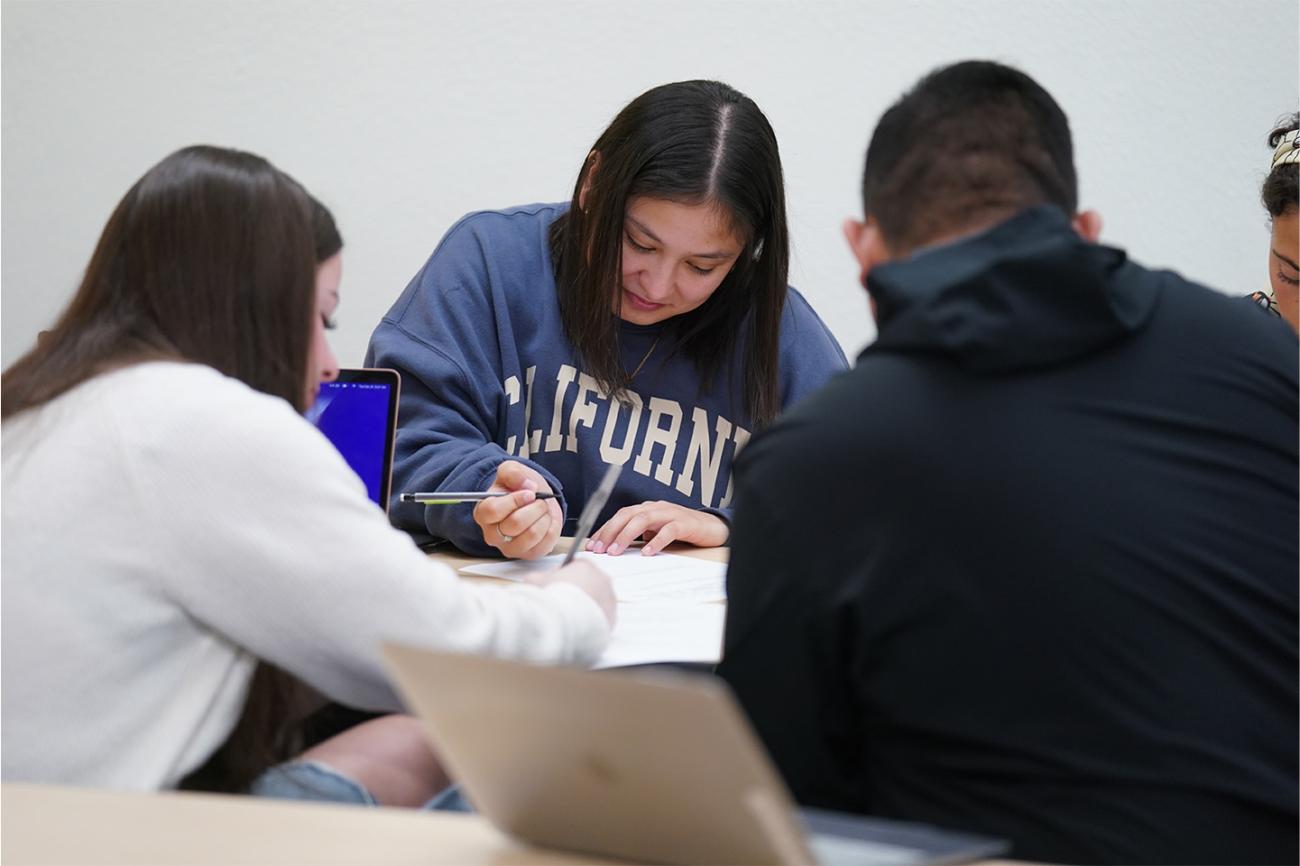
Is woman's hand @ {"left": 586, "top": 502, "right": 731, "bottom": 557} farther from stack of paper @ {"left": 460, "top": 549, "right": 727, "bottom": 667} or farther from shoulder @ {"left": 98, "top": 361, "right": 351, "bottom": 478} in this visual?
shoulder @ {"left": 98, "top": 361, "right": 351, "bottom": 478}

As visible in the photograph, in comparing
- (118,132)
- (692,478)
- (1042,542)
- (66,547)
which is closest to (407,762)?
(66,547)

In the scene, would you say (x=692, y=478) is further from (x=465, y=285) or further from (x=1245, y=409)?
(x=1245, y=409)

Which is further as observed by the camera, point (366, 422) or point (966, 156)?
point (366, 422)

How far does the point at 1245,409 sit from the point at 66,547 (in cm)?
80

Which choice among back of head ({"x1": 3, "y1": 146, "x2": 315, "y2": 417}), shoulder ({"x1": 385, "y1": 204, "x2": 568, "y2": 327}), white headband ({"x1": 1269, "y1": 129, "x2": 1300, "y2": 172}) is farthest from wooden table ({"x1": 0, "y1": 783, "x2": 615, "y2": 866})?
white headband ({"x1": 1269, "y1": 129, "x2": 1300, "y2": 172})

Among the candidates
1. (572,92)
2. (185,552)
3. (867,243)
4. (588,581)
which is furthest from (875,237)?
(572,92)

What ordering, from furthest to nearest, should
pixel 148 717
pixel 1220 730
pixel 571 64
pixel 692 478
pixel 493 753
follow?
pixel 571 64 → pixel 692 478 → pixel 148 717 → pixel 1220 730 → pixel 493 753

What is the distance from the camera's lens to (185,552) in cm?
91

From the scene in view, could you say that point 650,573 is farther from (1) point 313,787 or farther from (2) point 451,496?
(1) point 313,787

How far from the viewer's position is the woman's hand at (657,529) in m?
1.73

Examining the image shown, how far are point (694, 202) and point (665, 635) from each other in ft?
2.37

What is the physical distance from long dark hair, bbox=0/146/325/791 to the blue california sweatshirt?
786 mm

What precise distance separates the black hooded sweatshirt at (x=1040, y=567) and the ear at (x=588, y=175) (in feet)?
3.53

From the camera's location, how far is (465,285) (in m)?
1.94
